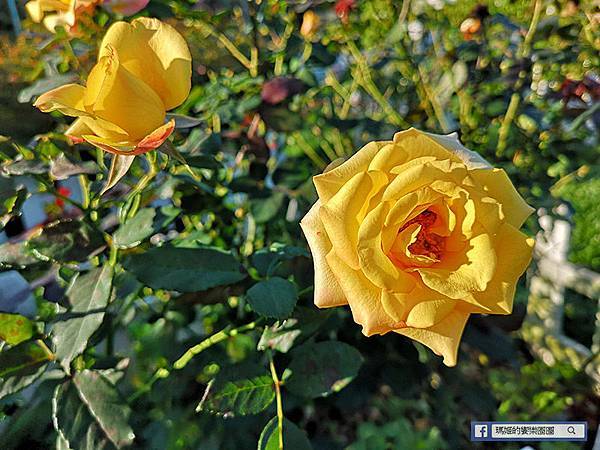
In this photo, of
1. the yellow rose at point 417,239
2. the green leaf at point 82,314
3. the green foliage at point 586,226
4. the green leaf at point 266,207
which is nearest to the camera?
the yellow rose at point 417,239

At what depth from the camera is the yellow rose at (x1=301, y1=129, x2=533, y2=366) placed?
0.42 meters

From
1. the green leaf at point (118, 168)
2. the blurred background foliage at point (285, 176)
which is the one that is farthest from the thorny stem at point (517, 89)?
the green leaf at point (118, 168)

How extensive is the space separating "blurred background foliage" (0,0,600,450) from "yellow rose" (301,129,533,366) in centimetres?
15

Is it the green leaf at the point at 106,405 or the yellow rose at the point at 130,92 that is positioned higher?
the yellow rose at the point at 130,92

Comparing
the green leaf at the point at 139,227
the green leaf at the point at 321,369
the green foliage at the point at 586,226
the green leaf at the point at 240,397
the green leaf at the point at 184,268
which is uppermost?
the green leaf at the point at 139,227

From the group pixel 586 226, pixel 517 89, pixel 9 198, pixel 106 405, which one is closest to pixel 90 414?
pixel 106 405

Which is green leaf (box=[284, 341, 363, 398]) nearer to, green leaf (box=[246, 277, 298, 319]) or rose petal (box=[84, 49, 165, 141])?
green leaf (box=[246, 277, 298, 319])

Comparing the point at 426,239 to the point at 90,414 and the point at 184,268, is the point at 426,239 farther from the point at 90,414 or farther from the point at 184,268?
the point at 90,414

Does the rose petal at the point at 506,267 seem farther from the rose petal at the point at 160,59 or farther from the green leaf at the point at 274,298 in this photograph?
the rose petal at the point at 160,59

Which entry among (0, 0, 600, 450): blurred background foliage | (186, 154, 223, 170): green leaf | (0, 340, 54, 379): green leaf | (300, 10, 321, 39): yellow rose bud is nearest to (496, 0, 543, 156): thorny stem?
(0, 0, 600, 450): blurred background foliage

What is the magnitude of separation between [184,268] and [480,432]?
56 cm

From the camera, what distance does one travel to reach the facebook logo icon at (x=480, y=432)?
836 mm

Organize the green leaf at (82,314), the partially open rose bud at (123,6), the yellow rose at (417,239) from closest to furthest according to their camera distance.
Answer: the yellow rose at (417,239), the green leaf at (82,314), the partially open rose bud at (123,6)

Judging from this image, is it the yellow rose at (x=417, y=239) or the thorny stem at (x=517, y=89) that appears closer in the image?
the yellow rose at (x=417, y=239)
